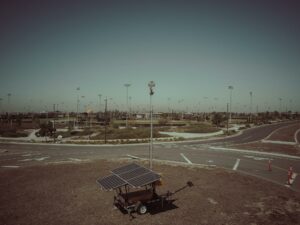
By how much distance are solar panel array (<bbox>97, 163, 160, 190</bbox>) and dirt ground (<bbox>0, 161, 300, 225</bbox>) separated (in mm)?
1632

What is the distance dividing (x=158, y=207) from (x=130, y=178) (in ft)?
9.10

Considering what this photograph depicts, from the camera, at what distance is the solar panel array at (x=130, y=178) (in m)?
11.6

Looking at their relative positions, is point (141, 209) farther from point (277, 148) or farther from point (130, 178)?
point (277, 148)

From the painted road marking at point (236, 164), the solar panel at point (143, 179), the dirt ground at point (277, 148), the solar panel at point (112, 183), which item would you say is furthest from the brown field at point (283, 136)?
the solar panel at point (112, 183)

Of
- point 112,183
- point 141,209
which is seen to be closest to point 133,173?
point 112,183

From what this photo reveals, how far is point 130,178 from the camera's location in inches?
477

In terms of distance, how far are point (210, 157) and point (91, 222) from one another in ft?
66.7

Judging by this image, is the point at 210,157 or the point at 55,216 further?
the point at 210,157

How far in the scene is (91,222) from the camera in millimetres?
11461

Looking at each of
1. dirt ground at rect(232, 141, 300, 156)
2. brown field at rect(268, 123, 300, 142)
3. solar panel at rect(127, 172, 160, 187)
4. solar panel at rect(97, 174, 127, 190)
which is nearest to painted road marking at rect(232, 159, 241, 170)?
dirt ground at rect(232, 141, 300, 156)

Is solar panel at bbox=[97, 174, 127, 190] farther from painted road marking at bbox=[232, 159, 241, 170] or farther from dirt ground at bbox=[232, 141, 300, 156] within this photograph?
dirt ground at bbox=[232, 141, 300, 156]

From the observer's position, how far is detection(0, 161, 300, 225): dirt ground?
38.7ft

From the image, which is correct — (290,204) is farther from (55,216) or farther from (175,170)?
(55,216)

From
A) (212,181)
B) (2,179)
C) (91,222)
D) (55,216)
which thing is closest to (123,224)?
(91,222)
